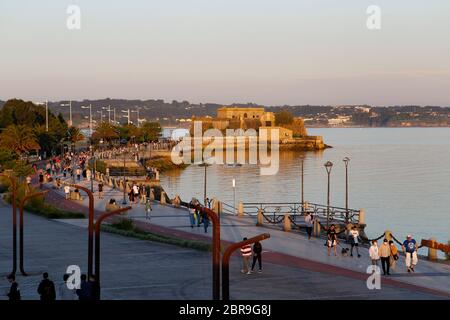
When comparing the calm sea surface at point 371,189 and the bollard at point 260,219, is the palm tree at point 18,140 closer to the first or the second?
the calm sea surface at point 371,189

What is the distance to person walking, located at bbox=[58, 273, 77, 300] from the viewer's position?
1833 centimetres

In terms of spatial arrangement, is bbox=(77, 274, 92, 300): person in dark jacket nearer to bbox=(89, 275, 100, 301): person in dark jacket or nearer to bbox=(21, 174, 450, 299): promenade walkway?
bbox=(89, 275, 100, 301): person in dark jacket

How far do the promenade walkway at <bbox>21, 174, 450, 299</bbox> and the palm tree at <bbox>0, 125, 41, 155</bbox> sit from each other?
39523mm

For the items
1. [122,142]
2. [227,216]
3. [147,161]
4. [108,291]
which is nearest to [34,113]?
[147,161]

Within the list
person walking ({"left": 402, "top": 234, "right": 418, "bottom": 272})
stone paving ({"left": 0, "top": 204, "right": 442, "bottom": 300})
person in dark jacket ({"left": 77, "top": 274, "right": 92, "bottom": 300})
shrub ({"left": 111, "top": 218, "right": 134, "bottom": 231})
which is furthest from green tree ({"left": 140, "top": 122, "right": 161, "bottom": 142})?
person in dark jacket ({"left": 77, "top": 274, "right": 92, "bottom": 300})

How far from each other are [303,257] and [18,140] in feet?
181

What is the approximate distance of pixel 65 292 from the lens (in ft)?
62.6

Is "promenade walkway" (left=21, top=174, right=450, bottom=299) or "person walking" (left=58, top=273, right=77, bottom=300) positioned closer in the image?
"person walking" (left=58, top=273, right=77, bottom=300)

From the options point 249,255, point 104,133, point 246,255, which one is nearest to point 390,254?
point 249,255

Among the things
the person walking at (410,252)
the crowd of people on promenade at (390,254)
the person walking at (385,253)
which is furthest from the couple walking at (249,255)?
the person walking at (410,252)

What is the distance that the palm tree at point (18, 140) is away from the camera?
73500 millimetres

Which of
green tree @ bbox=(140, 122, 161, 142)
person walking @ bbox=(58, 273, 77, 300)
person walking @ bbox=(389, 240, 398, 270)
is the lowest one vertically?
person walking @ bbox=(58, 273, 77, 300)

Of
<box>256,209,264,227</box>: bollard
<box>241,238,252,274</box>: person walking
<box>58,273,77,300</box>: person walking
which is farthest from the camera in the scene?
<box>256,209,264,227</box>: bollard

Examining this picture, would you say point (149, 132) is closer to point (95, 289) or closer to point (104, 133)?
point (104, 133)
